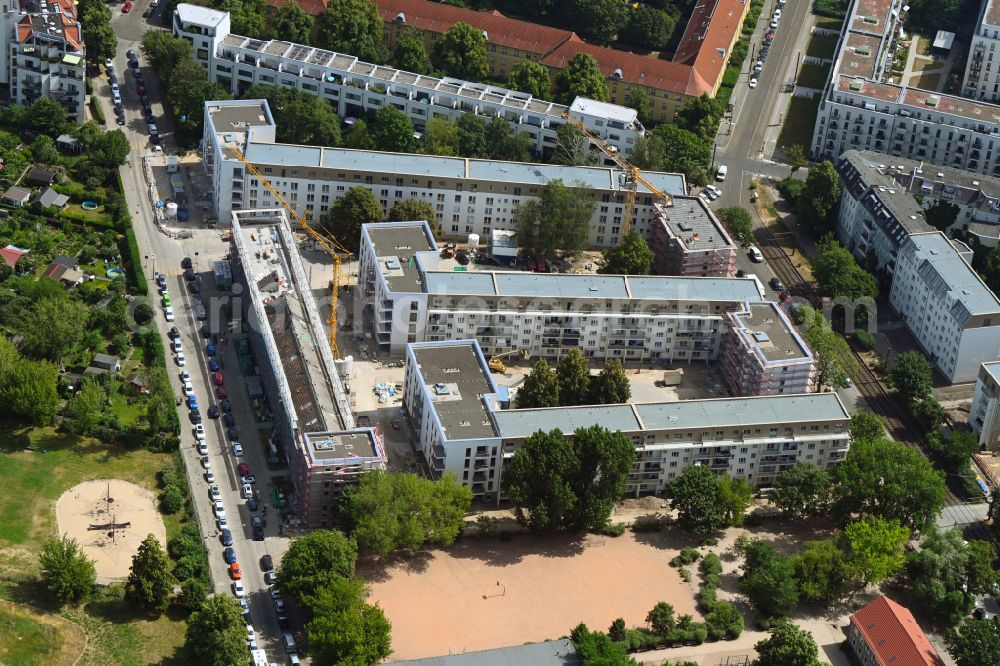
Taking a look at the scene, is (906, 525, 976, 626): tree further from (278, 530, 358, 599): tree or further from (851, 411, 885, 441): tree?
(278, 530, 358, 599): tree

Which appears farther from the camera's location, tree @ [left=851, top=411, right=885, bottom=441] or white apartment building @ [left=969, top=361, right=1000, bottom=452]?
white apartment building @ [left=969, top=361, right=1000, bottom=452]

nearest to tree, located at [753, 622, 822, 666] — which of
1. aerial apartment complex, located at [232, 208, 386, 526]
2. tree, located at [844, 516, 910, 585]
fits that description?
tree, located at [844, 516, 910, 585]

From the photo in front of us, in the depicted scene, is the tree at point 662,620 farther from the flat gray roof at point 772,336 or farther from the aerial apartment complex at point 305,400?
the flat gray roof at point 772,336

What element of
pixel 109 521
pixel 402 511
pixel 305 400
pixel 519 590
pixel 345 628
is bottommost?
pixel 519 590

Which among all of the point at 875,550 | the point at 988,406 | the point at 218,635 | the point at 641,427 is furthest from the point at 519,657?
the point at 988,406

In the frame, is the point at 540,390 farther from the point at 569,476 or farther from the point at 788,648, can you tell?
the point at 788,648

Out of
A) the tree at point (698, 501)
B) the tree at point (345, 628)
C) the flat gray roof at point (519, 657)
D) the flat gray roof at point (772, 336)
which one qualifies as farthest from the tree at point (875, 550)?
the tree at point (345, 628)
